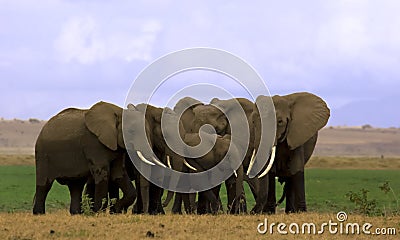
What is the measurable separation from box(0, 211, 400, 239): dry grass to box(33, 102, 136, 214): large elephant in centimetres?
217

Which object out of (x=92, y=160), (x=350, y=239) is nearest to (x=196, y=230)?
(x=350, y=239)

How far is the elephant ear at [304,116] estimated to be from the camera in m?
20.4

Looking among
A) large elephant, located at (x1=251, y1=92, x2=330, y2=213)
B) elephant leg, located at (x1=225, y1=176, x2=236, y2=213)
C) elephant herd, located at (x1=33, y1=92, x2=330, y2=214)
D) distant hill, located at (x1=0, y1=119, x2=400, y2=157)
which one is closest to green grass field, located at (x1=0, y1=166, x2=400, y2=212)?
elephant herd, located at (x1=33, y1=92, x2=330, y2=214)

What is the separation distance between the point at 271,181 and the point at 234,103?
3.03m

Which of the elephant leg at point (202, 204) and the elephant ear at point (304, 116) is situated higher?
the elephant ear at point (304, 116)

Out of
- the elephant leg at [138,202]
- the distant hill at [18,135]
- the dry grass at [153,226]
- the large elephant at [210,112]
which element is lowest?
the dry grass at [153,226]

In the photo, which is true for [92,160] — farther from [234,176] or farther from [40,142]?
[234,176]

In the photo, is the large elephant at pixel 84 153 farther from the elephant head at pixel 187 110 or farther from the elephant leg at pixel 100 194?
the elephant head at pixel 187 110

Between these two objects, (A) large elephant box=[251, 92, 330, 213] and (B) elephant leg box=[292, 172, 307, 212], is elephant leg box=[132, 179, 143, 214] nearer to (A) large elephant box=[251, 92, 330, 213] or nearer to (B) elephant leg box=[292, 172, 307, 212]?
(A) large elephant box=[251, 92, 330, 213]

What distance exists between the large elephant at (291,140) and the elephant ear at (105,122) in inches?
123

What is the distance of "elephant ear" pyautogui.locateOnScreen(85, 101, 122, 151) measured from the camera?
1983 centimetres

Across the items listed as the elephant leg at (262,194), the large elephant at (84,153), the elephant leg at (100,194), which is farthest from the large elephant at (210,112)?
the elephant leg at (100,194)

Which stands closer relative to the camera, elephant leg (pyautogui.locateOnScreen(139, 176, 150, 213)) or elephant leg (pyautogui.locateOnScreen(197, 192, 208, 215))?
elephant leg (pyautogui.locateOnScreen(139, 176, 150, 213))

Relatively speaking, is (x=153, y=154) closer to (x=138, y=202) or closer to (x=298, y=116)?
(x=138, y=202)
